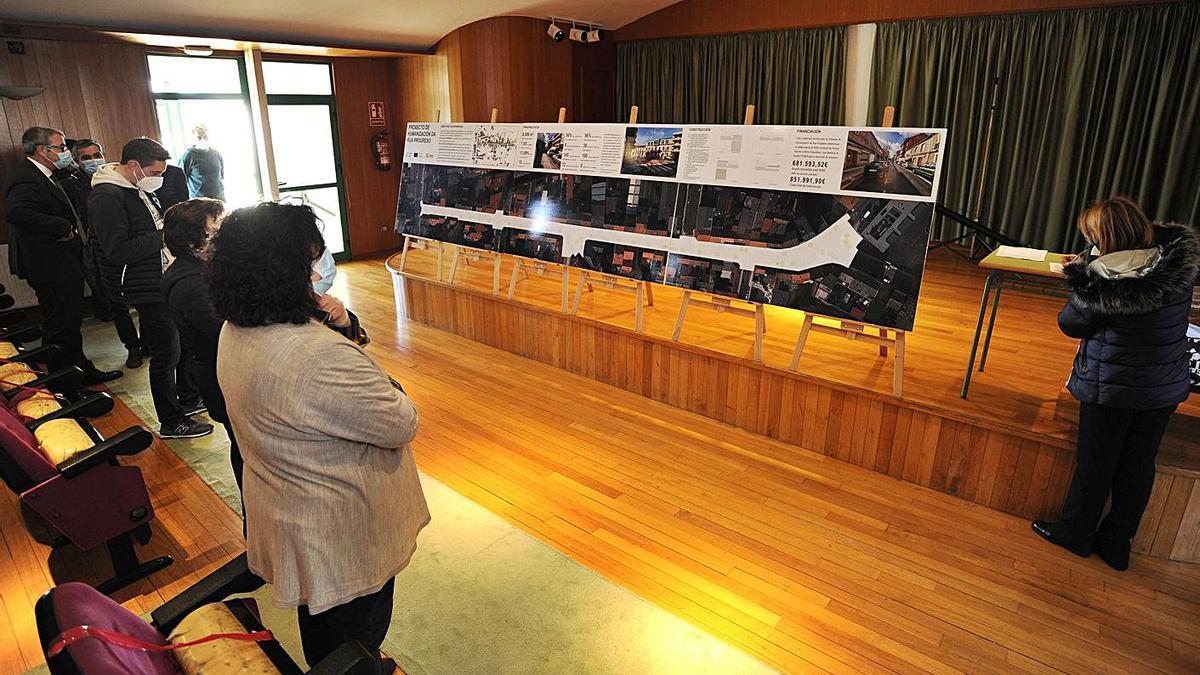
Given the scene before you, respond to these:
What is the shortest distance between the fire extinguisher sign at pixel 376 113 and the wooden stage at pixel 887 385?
151 inches

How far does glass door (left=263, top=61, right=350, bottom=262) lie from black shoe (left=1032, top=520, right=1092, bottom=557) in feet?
23.5

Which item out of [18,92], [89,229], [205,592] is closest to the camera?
[205,592]

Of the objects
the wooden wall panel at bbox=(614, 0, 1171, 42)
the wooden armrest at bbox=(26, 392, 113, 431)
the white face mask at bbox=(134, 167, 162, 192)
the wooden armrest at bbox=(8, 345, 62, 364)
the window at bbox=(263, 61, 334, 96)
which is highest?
the wooden wall panel at bbox=(614, 0, 1171, 42)

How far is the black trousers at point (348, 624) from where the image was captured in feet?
5.50

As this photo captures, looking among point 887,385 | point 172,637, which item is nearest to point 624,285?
point 887,385

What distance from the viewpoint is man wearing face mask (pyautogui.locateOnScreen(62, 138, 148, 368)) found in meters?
4.63

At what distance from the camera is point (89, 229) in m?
4.86

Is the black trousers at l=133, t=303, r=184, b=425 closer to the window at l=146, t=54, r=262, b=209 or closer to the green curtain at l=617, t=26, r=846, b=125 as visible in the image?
the window at l=146, t=54, r=262, b=209

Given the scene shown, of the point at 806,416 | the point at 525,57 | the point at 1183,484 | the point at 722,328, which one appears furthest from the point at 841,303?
the point at 525,57

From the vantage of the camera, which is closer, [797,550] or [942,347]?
[797,550]

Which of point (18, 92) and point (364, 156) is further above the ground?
point (18, 92)

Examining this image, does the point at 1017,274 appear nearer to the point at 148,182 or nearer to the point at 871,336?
the point at 871,336

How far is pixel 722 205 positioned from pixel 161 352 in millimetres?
3310

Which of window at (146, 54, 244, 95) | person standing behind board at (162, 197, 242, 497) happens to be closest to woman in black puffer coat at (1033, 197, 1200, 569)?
person standing behind board at (162, 197, 242, 497)
